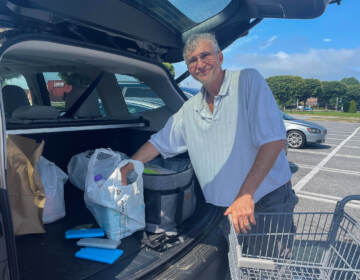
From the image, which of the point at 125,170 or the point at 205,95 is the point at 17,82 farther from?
the point at 205,95

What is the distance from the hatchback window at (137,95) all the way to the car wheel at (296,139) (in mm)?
5968

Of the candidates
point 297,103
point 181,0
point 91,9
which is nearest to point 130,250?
point 91,9

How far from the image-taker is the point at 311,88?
81562 millimetres

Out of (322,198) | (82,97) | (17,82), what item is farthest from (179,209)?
(322,198)

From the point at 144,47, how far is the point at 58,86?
1134mm

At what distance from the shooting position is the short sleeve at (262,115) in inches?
54.7

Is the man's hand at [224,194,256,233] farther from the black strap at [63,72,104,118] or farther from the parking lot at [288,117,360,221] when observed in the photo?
the parking lot at [288,117,360,221]

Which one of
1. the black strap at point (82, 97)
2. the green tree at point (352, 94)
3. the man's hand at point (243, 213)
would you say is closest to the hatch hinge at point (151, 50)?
the black strap at point (82, 97)

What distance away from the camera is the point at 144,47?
228 cm

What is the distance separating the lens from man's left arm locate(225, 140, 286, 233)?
4.09ft

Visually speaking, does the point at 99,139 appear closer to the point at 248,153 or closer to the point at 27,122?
the point at 27,122

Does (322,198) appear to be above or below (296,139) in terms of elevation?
below

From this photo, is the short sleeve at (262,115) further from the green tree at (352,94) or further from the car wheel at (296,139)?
the green tree at (352,94)

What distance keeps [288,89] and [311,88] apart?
6695 mm
